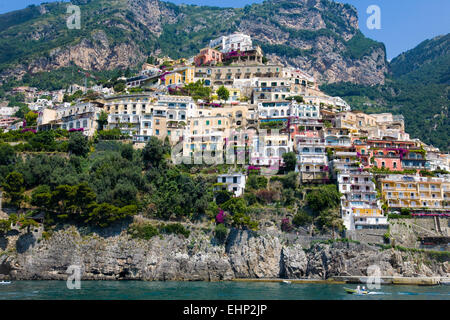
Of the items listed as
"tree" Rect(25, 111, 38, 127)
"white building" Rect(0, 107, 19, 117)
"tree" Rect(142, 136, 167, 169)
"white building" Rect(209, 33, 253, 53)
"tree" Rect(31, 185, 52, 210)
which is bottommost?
"tree" Rect(31, 185, 52, 210)

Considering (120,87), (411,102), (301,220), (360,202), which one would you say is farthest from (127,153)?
(411,102)

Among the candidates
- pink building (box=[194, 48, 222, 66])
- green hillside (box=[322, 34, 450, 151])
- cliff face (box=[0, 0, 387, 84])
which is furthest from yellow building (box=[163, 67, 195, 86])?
cliff face (box=[0, 0, 387, 84])

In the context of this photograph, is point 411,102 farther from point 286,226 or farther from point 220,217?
point 220,217

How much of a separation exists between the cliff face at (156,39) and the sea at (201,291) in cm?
10957

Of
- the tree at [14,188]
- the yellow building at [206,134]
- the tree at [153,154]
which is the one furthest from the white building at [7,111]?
the tree at [14,188]

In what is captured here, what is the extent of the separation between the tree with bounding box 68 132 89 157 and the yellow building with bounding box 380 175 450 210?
39.9 metres

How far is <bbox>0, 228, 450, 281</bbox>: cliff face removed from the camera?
50.2 meters

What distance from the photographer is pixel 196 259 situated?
51469mm

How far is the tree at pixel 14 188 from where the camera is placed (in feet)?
177

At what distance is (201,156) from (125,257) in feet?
69.3

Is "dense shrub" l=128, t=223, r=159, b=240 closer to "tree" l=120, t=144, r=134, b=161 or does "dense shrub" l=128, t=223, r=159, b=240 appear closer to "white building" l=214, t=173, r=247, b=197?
"white building" l=214, t=173, r=247, b=197

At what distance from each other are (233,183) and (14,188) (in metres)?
25.0

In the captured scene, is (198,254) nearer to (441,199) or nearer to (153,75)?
(441,199)
